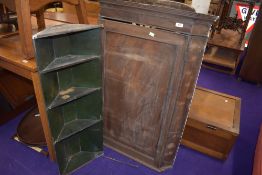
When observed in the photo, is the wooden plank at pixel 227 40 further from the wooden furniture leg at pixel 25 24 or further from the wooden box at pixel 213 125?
the wooden furniture leg at pixel 25 24

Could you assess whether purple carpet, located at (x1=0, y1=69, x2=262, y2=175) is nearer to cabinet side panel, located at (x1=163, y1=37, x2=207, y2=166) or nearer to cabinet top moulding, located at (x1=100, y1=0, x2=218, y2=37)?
cabinet side panel, located at (x1=163, y1=37, x2=207, y2=166)

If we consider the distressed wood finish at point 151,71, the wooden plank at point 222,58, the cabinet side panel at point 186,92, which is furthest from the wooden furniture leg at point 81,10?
the wooden plank at point 222,58

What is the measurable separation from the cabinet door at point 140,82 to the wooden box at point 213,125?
434 mm

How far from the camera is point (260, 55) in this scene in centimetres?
301

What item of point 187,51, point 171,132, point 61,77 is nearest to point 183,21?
point 187,51

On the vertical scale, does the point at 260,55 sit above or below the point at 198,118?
above

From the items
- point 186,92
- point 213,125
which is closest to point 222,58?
point 213,125

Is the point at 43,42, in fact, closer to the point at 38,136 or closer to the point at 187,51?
Result: the point at 187,51

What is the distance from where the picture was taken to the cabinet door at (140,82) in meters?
1.37

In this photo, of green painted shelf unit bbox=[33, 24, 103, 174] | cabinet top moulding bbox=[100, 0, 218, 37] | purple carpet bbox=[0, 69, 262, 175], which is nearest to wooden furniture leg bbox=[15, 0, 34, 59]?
green painted shelf unit bbox=[33, 24, 103, 174]

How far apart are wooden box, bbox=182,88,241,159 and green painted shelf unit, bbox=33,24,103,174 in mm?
799

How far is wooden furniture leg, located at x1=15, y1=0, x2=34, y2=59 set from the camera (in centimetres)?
127

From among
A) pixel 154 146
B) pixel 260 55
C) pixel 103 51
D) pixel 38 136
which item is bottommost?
pixel 38 136

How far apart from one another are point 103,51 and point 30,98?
4.23ft
